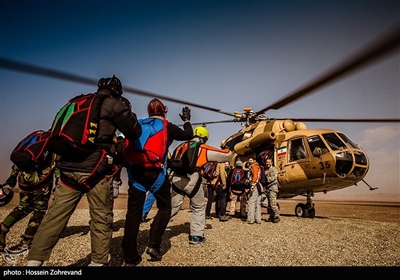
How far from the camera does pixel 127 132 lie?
284 cm

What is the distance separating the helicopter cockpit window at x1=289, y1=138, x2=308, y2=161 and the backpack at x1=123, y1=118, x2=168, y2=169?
6508mm

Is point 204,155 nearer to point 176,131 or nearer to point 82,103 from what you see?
point 176,131

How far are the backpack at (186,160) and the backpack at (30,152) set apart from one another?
6.59ft

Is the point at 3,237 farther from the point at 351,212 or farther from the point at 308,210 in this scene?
the point at 351,212

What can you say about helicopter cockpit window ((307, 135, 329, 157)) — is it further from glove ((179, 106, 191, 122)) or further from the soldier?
glove ((179, 106, 191, 122))

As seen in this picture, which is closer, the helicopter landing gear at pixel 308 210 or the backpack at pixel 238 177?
the backpack at pixel 238 177

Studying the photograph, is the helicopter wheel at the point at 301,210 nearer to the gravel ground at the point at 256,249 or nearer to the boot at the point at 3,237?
the gravel ground at the point at 256,249

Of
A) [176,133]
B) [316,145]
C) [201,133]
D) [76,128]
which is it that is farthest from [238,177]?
[76,128]

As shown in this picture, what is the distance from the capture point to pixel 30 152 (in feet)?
12.7

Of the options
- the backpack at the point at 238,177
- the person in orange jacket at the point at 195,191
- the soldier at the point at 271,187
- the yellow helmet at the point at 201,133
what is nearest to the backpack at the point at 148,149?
the person in orange jacket at the point at 195,191

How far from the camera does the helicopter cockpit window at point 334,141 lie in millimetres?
8273

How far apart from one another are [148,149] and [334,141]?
7160mm

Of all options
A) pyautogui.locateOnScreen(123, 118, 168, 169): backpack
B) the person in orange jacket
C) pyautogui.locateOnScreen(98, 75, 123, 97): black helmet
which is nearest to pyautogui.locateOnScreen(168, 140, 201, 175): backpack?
the person in orange jacket
